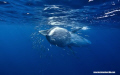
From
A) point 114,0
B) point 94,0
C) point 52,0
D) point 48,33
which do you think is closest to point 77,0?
point 94,0

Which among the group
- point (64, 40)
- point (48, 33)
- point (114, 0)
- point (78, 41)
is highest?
point (114, 0)

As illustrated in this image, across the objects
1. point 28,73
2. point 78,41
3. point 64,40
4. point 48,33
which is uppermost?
point 48,33

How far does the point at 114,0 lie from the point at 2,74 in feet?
116

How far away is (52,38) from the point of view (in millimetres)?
Answer: 4473

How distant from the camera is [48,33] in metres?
4.48

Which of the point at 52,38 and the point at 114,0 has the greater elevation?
the point at 114,0

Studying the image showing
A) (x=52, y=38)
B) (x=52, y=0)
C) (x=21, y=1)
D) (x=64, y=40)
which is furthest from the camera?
(x=21, y=1)

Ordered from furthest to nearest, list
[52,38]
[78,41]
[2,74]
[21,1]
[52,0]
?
[2,74], [21,1], [52,0], [78,41], [52,38]

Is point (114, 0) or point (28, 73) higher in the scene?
point (114, 0)

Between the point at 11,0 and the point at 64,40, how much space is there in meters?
8.07

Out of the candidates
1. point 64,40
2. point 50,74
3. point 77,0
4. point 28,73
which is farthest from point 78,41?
point 28,73

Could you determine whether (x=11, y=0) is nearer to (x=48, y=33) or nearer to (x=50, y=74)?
→ (x=48, y=33)

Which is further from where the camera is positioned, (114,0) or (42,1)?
(42,1)

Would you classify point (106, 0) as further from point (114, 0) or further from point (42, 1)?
point (42, 1)
